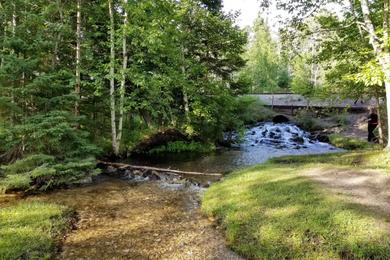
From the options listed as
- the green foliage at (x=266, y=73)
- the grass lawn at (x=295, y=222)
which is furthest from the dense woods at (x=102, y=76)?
the green foliage at (x=266, y=73)

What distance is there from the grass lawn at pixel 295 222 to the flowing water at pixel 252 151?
18.8 feet

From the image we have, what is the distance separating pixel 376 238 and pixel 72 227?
679 cm

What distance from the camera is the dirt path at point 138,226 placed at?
7027 millimetres

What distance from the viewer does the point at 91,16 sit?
17.0 meters

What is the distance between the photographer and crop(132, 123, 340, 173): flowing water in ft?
54.9

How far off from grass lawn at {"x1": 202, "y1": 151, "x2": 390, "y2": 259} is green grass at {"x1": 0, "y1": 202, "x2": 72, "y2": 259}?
390 centimetres

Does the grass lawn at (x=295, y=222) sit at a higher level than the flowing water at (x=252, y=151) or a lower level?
lower

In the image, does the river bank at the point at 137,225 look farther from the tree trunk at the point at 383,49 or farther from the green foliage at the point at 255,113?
the green foliage at the point at 255,113

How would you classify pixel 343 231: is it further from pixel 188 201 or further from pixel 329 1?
pixel 329 1

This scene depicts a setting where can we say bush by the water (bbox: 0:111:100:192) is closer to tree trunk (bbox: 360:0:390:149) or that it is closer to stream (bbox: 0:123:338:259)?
stream (bbox: 0:123:338:259)

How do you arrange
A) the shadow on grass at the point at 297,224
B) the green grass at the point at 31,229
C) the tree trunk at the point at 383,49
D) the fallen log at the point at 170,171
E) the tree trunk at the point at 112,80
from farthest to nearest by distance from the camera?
1. the tree trunk at the point at 112,80
2. the fallen log at the point at 170,171
3. the tree trunk at the point at 383,49
4. the green grass at the point at 31,229
5. the shadow on grass at the point at 297,224

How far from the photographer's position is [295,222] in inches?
280

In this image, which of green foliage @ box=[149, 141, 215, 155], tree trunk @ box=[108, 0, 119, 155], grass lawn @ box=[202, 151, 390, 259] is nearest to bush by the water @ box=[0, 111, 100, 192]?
tree trunk @ box=[108, 0, 119, 155]

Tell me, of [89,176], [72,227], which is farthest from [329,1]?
[72,227]
